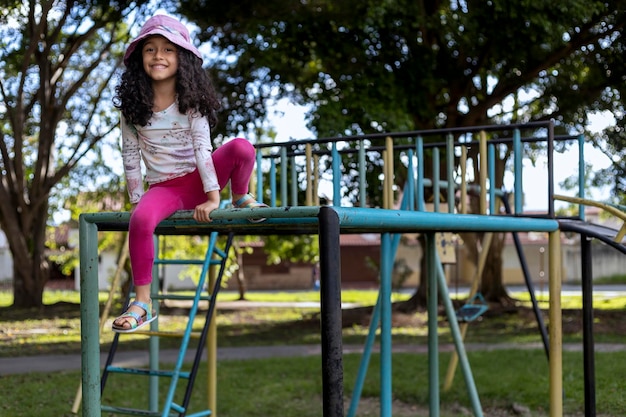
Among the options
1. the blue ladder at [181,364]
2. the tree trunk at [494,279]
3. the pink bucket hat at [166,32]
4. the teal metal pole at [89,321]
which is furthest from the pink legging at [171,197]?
the tree trunk at [494,279]

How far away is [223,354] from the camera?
410 inches

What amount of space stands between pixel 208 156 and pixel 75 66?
14.0 metres

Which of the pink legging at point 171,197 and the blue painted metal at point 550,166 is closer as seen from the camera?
the pink legging at point 171,197

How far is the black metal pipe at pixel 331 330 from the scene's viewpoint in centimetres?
237

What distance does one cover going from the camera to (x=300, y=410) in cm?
700

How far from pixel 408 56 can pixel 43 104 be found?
6188 millimetres

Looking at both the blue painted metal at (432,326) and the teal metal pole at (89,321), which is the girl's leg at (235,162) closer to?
the teal metal pole at (89,321)

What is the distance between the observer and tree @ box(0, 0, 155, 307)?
43.1 ft

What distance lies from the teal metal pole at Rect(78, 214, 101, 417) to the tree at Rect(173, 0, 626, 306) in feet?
27.5

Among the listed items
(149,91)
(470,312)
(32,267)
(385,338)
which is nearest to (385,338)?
(385,338)

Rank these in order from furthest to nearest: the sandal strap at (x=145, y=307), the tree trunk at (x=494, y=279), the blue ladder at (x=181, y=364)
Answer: the tree trunk at (x=494, y=279)
the blue ladder at (x=181, y=364)
the sandal strap at (x=145, y=307)

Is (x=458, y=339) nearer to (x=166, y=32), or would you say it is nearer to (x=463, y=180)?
(x=463, y=180)

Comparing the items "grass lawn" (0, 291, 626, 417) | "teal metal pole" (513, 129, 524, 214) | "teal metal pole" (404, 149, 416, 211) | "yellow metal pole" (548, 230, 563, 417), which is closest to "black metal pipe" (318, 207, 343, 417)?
"yellow metal pole" (548, 230, 563, 417)

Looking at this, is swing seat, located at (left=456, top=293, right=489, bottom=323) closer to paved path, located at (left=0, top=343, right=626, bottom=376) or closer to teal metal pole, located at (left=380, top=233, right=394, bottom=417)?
teal metal pole, located at (left=380, top=233, right=394, bottom=417)
